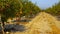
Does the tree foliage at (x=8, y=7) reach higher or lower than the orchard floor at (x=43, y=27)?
higher

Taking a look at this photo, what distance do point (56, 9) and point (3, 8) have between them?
5499 cm

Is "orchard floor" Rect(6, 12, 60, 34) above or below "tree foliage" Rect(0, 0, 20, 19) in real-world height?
below

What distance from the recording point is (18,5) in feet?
76.5

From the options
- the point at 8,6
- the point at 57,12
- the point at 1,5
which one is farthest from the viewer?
the point at 57,12

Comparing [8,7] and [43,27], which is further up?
[8,7]

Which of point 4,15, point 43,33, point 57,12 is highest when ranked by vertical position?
point 4,15

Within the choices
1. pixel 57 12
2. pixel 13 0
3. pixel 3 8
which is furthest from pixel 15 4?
pixel 57 12

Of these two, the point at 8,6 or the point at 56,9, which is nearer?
the point at 8,6

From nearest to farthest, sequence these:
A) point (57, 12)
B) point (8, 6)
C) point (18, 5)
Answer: point (8, 6) → point (18, 5) → point (57, 12)

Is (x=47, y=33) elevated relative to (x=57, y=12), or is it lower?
elevated

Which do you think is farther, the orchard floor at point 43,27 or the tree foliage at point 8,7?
the orchard floor at point 43,27

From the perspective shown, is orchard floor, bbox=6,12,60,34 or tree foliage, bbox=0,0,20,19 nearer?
tree foliage, bbox=0,0,20,19

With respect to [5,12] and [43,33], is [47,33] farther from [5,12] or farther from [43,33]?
[5,12]

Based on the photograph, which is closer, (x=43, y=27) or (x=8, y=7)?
(x=8, y=7)
